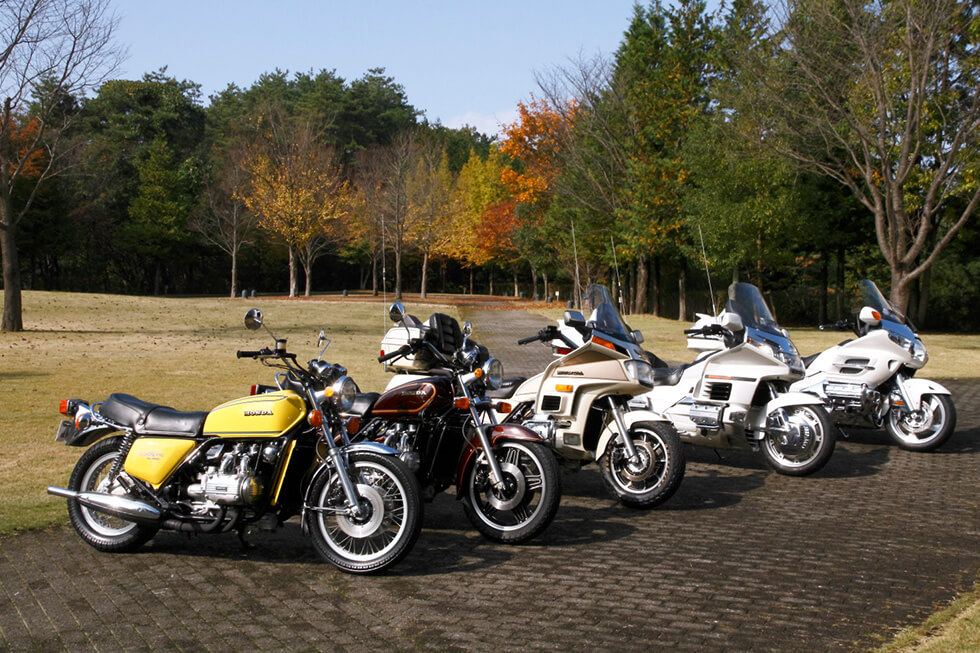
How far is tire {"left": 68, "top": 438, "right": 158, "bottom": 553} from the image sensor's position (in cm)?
536

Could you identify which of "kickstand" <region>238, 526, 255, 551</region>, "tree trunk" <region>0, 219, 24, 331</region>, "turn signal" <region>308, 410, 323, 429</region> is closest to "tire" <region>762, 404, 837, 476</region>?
"turn signal" <region>308, 410, 323, 429</region>

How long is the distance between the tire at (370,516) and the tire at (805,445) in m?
4.26

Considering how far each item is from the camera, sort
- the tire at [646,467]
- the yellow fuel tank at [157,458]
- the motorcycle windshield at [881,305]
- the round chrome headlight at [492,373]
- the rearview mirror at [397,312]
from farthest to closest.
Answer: the motorcycle windshield at [881,305] < the tire at [646,467] < the rearview mirror at [397,312] < the round chrome headlight at [492,373] < the yellow fuel tank at [157,458]

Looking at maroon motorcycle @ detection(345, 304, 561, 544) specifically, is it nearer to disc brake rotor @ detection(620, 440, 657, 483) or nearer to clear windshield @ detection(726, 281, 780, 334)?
disc brake rotor @ detection(620, 440, 657, 483)

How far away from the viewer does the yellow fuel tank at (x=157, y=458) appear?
5262 millimetres

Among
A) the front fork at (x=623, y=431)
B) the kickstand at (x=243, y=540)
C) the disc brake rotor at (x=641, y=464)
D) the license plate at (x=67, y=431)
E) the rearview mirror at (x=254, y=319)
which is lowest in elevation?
the kickstand at (x=243, y=540)

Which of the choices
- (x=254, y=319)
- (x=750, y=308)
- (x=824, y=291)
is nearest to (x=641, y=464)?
(x=750, y=308)

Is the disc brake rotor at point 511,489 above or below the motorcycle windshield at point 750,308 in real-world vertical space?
below

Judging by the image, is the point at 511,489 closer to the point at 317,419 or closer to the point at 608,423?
the point at 317,419

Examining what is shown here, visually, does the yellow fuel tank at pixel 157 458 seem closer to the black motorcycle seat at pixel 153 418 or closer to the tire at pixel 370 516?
the black motorcycle seat at pixel 153 418

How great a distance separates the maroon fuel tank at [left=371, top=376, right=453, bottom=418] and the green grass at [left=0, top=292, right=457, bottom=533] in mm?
2481

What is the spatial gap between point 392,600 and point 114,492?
198 cm

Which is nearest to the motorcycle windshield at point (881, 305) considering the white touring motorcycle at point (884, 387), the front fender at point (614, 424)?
the white touring motorcycle at point (884, 387)

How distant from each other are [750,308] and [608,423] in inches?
108
